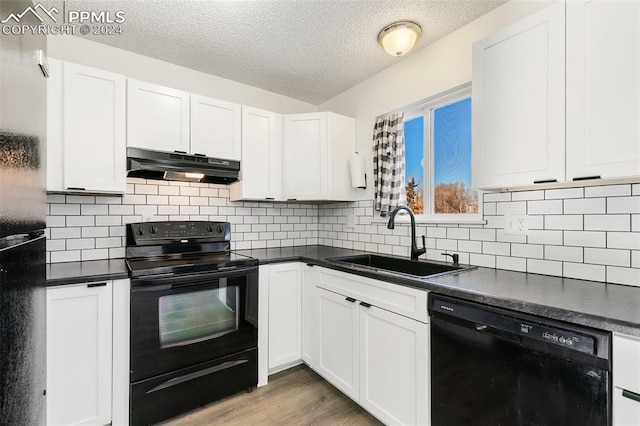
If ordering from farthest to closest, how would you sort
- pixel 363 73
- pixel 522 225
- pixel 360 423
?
pixel 363 73 < pixel 360 423 < pixel 522 225

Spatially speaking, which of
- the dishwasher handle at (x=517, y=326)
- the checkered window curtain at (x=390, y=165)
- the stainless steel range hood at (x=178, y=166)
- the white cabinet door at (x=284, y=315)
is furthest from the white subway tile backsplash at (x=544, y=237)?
the stainless steel range hood at (x=178, y=166)

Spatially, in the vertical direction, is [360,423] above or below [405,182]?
below

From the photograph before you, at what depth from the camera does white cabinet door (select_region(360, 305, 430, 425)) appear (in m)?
1.51

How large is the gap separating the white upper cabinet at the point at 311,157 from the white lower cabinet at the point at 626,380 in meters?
2.06

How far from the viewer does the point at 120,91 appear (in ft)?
6.59

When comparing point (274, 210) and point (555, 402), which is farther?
point (274, 210)

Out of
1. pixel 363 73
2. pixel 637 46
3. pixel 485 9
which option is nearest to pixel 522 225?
pixel 637 46

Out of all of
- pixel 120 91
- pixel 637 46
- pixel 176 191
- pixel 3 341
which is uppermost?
pixel 120 91

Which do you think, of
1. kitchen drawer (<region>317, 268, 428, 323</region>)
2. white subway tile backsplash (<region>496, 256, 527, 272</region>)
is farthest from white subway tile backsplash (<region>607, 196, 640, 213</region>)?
kitchen drawer (<region>317, 268, 428, 323</region>)

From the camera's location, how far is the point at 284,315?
2.36 metres

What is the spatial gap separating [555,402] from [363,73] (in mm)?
2571

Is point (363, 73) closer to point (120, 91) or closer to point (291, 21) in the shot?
point (291, 21)

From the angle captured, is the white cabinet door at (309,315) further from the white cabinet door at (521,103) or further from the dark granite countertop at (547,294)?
the white cabinet door at (521,103)

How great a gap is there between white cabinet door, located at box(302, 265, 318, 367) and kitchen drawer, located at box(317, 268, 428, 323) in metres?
0.15
